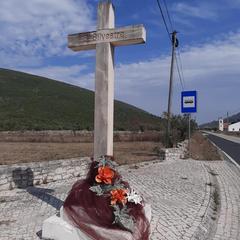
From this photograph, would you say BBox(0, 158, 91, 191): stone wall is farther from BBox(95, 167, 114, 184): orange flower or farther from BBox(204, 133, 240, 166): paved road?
BBox(204, 133, 240, 166): paved road

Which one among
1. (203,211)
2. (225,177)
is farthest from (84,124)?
(203,211)

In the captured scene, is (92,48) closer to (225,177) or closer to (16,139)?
(225,177)

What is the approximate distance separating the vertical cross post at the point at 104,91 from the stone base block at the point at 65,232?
192 cm

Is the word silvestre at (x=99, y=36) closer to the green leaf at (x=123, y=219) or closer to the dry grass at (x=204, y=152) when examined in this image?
the green leaf at (x=123, y=219)

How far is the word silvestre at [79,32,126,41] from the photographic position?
7922 millimetres

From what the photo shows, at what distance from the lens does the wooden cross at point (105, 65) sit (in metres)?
7.91

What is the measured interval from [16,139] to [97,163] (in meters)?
40.1

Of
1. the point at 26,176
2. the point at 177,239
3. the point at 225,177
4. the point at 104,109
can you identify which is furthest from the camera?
the point at 225,177

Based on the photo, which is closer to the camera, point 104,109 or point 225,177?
point 104,109

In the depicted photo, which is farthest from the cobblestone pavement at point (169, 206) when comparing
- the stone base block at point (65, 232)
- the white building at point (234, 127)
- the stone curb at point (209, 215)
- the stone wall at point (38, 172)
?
the white building at point (234, 127)

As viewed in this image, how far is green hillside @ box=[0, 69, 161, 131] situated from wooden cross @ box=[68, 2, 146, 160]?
5680cm

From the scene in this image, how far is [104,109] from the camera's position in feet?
26.0

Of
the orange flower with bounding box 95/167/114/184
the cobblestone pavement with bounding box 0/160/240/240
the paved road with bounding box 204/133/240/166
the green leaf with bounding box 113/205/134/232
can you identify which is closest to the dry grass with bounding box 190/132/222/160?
the paved road with bounding box 204/133/240/166

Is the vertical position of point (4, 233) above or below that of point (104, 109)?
below
